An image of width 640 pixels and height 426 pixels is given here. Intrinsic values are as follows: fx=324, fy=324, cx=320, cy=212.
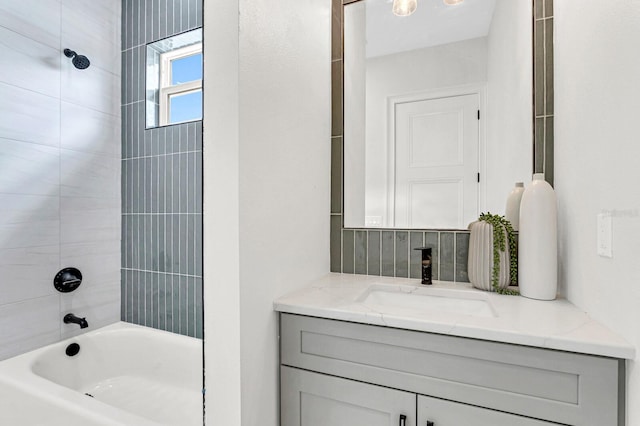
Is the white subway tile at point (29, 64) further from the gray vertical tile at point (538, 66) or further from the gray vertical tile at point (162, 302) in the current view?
the gray vertical tile at point (538, 66)

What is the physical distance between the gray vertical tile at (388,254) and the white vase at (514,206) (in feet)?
1.52

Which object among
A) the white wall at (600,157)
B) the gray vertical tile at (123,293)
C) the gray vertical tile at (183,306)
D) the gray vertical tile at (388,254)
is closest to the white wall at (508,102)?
the white wall at (600,157)

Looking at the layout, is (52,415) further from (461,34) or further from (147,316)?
(461,34)

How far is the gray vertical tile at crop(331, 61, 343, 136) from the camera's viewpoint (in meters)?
1.57

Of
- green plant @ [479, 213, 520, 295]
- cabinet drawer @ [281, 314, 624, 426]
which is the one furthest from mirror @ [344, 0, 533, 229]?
cabinet drawer @ [281, 314, 624, 426]

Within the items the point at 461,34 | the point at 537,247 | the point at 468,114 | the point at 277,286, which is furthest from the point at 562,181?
the point at 277,286

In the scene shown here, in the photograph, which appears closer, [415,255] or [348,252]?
[415,255]

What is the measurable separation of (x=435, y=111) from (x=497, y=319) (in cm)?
89

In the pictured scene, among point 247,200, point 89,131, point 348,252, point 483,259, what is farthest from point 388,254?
point 89,131

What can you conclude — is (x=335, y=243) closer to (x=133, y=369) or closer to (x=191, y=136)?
(x=191, y=136)

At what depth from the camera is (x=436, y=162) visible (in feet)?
4.57

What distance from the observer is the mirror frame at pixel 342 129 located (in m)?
1.21

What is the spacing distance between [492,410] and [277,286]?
685 mm

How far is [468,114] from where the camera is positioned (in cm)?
135
